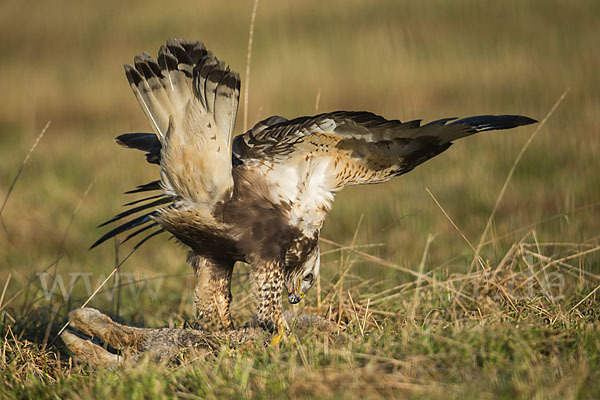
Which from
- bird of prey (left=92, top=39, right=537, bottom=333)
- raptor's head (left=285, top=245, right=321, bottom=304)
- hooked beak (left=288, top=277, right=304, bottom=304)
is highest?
bird of prey (left=92, top=39, right=537, bottom=333)

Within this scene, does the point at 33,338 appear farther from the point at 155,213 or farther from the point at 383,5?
the point at 383,5

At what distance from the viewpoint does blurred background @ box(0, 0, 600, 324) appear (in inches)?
257

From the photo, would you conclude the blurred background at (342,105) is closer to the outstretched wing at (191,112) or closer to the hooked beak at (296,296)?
the hooked beak at (296,296)

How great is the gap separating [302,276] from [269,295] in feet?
1.44

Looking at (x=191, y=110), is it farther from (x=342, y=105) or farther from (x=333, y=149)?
(x=342, y=105)

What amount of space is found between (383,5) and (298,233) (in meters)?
10.7

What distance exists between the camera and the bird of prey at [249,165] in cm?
334

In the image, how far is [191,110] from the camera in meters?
3.36

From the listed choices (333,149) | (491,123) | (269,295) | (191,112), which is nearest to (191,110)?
(191,112)

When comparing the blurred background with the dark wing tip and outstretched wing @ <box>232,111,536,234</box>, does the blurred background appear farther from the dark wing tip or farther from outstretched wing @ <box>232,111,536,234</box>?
the dark wing tip

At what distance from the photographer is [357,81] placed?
11.1 metres

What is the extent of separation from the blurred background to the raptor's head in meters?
0.65

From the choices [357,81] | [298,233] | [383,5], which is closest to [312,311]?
[298,233]

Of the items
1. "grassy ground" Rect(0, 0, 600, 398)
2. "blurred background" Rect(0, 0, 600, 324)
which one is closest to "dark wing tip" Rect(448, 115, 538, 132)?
"grassy ground" Rect(0, 0, 600, 398)
